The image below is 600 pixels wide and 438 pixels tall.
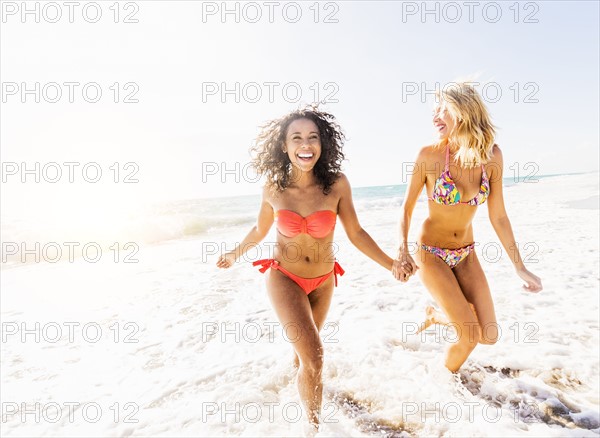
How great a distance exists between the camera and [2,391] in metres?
4.60

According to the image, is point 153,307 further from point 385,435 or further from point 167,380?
point 385,435

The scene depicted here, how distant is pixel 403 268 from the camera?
358 centimetres

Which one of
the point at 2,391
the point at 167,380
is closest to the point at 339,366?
the point at 167,380

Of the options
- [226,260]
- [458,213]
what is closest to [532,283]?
[458,213]

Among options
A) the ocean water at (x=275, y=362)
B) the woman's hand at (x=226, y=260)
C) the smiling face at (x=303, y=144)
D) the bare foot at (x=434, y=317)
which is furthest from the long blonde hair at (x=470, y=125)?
the woman's hand at (x=226, y=260)

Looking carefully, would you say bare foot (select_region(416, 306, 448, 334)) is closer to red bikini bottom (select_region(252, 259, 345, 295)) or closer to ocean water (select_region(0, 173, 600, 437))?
ocean water (select_region(0, 173, 600, 437))

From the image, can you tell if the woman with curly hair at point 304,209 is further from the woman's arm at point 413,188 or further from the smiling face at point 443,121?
the smiling face at point 443,121

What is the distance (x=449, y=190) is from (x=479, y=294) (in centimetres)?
111

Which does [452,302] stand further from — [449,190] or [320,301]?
[320,301]

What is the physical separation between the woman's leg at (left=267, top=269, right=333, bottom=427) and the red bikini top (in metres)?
0.50

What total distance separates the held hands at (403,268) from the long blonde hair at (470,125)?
3.69ft

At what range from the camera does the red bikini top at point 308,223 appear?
11.7ft

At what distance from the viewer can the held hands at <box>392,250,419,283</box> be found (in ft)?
11.6

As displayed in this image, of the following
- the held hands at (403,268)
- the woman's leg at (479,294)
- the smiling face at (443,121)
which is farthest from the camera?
the smiling face at (443,121)
